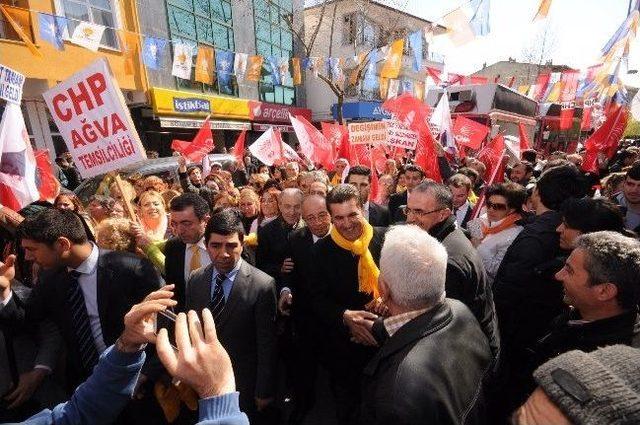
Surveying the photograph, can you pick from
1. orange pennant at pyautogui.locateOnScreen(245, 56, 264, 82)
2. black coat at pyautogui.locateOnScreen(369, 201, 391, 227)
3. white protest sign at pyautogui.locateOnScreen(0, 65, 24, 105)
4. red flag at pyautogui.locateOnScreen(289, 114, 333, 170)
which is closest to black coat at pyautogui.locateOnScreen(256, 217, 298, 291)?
black coat at pyautogui.locateOnScreen(369, 201, 391, 227)

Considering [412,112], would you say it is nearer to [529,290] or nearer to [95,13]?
[529,290]

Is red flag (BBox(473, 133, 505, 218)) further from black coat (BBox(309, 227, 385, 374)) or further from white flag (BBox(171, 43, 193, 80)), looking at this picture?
white flag (BBox(171, 43, 193, 80))

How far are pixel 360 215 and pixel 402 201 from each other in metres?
2.61

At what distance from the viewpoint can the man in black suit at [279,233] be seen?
12.0ft

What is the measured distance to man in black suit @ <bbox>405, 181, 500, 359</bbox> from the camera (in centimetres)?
220

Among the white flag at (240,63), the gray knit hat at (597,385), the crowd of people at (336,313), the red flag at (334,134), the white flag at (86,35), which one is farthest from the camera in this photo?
the white flag at (240,63)

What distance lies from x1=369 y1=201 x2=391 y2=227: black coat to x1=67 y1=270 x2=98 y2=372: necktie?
3.10m

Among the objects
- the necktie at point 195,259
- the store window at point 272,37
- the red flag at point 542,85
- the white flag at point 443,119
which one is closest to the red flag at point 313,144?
the white flag at point 443,119

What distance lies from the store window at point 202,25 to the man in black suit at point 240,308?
46.4ft

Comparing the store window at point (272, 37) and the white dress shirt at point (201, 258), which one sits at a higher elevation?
the store window at point (272, 37)

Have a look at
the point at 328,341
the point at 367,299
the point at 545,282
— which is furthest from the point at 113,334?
the point at 545,282

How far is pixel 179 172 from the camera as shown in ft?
25.1

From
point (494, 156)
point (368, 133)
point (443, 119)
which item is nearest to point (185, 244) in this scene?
point (368, 133)

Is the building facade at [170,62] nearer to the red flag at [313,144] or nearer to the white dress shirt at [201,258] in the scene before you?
the red flag at [313,144]
